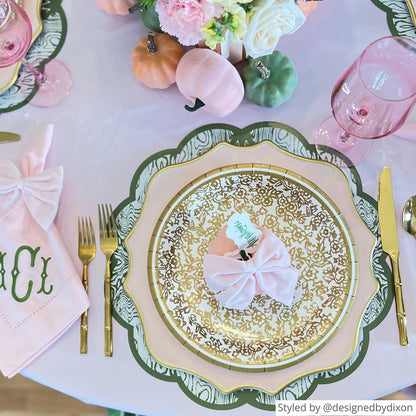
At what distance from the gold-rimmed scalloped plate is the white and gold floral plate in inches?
16.1

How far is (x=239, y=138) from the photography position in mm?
1049

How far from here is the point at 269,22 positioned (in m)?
0.83

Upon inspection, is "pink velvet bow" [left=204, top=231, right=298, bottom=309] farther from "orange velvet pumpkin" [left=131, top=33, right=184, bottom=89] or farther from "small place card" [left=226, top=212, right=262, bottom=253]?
"orange velvet pumpkin" [left=131, top=33, right=184, bottom=89]

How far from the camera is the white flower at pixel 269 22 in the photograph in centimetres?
82

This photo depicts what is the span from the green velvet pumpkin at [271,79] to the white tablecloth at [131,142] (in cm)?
4

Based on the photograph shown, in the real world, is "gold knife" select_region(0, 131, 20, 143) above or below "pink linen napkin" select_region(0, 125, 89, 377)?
above

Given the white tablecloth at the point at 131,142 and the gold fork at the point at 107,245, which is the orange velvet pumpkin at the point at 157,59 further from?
the gold fork at the point at 107,245

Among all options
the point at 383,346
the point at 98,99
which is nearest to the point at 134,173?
the point at 98,99

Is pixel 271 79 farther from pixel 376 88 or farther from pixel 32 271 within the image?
pixel 32 271

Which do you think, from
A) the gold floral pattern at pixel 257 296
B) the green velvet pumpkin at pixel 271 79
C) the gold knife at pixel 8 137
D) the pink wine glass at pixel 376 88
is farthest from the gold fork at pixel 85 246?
the pink wine glass at pixel 376 88

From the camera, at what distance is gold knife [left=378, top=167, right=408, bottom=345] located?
3.10ft

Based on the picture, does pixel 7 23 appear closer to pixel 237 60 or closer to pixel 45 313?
pixel 237 60

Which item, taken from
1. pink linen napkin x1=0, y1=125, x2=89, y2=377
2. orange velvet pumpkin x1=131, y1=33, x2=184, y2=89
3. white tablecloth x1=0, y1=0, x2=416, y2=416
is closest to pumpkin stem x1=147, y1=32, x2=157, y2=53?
orange velvet pumpkin x1=131, y1=33, x2=184, y2=89

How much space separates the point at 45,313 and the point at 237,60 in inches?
26.7
